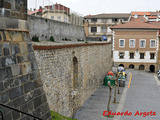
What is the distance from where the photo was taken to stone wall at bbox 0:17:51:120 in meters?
4.62

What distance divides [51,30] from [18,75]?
970 cm

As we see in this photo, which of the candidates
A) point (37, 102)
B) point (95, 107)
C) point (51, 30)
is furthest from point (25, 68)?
point (95, 107)

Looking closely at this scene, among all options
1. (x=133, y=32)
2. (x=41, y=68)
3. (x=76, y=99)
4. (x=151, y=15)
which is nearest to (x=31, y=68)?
(x=41, y=68)

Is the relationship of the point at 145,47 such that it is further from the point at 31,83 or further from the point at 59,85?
the point at 31,83

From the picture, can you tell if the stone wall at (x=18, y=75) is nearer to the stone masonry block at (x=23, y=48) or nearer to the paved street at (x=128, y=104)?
the stone masonry block at (x=23, y=48)

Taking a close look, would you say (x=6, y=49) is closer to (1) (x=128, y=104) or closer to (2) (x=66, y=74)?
(2) (x=66, y=74)

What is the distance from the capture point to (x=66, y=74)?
471 inches

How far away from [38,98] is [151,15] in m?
61.5

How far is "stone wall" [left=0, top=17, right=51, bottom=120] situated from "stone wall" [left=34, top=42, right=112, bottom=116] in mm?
2969

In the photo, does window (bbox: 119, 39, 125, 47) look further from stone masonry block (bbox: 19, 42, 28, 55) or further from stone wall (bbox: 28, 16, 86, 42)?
stone masonry block (bbox: 19, 42, 28, 55)

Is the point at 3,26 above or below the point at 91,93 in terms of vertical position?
above

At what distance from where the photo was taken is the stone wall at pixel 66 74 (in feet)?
31.2

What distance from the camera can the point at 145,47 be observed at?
36625 mm

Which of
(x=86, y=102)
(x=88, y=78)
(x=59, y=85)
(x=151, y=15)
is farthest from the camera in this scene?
(x=151, y=15)
